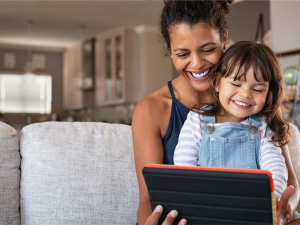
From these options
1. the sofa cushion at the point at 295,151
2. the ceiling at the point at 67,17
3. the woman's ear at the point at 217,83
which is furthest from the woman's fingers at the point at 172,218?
the ceiling at the point at 67,17

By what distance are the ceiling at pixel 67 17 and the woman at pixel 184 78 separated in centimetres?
375

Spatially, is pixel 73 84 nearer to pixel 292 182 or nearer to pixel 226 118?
pixel 226 118

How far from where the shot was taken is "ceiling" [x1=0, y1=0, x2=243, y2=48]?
5625 mm

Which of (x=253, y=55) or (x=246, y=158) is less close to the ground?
(x=253, y=55)

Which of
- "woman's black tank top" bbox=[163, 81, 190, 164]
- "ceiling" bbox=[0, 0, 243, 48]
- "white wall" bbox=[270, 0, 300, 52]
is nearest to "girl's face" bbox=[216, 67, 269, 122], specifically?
"woman's black tank top" bbox=[163, 81, 190, 164]

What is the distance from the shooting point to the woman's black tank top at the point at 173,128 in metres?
1.37

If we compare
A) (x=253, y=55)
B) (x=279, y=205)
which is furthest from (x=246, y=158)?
(x=253, y=55)

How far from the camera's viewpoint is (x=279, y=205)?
0.99 metres

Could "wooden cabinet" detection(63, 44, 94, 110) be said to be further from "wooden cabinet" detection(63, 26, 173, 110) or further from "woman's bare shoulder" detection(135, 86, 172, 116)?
"woman's bare shoulder" detection(135, 86, 172, 116)

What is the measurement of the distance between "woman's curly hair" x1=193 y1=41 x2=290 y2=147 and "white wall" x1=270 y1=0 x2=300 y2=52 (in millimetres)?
3156

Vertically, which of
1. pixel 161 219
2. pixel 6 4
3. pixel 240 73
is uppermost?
pixel 6 4

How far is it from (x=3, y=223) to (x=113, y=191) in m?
0.45

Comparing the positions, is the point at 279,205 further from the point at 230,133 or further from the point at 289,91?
the point at 289,91

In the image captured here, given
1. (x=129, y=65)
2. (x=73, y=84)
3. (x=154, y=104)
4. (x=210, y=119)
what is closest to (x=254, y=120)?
(x=210, y=119)
